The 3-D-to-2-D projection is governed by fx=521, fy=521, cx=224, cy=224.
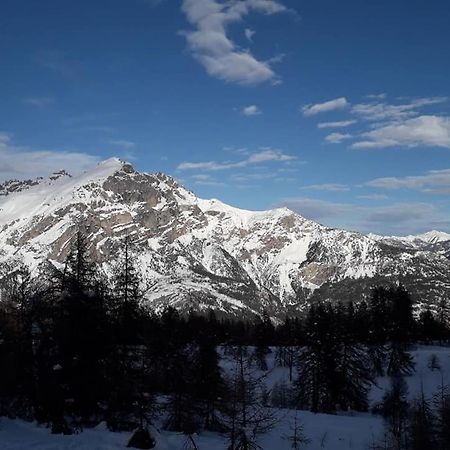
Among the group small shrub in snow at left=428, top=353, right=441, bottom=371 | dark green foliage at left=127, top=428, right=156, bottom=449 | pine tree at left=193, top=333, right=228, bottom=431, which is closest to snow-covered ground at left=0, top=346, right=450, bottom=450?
dark green foliage at left=127, top=428, right=156, bottom=449

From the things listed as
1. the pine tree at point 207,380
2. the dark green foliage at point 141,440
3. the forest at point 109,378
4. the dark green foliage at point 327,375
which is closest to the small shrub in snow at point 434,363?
the dark green foliage at point 327,375

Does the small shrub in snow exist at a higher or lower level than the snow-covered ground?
lower

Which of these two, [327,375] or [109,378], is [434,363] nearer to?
[327,375]

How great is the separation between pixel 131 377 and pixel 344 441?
14.5 metres

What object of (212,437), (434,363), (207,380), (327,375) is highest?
(207,380)

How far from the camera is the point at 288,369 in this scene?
9288 centimetres

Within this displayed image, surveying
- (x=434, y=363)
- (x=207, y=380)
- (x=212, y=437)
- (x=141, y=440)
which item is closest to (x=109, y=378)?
(x=141, y=440)

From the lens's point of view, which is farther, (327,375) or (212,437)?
(327,375)

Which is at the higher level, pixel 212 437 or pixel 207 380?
pixel 207 380

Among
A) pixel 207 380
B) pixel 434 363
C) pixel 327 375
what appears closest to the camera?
pixel 207 380

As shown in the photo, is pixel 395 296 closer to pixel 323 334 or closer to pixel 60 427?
pixel 323 334

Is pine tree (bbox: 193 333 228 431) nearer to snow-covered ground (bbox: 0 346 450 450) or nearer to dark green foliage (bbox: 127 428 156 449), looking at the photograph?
snow-covered ground (bbox: 0 346 450 450)

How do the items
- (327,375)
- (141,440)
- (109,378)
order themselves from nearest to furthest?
1. (141,440)
2. (109,378)
3. (327,375)

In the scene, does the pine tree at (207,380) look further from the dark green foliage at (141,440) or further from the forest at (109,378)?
the dark green foliage at (141,440)
